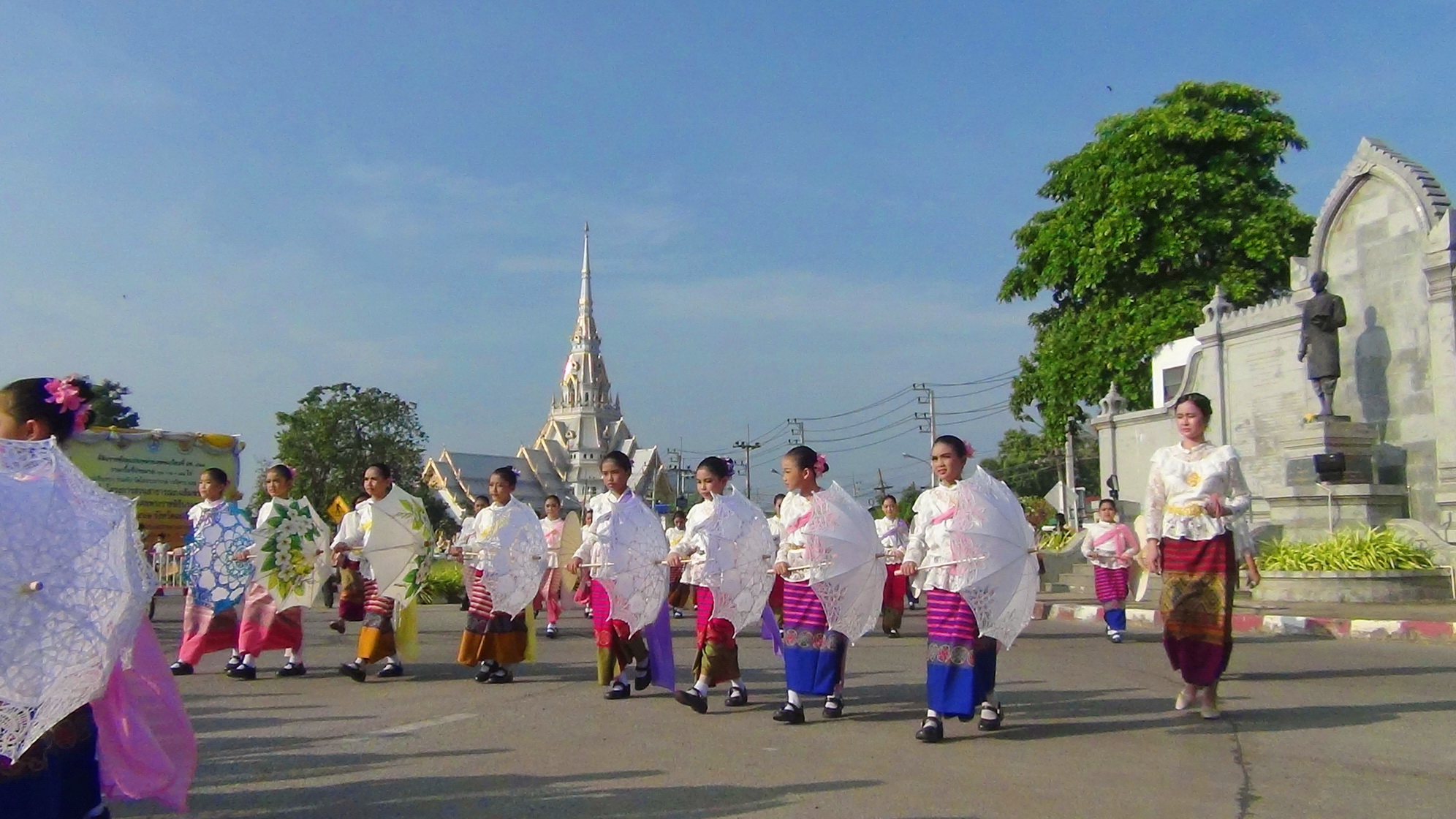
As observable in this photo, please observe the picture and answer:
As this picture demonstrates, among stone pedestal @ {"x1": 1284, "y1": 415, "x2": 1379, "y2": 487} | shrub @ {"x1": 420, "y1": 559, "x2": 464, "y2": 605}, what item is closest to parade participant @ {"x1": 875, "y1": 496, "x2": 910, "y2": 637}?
stone pedestal @ {"x1": 1284, "y1": 415, "x2": 1379, "y2": 487}

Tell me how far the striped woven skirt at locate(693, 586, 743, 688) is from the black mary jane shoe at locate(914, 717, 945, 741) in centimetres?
164

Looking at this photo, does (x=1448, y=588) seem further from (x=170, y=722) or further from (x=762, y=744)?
(x=170, y=722)

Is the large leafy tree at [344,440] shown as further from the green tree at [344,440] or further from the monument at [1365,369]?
the monument at [1365,369]

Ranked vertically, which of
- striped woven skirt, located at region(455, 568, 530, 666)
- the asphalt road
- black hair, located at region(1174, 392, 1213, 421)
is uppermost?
black hair, located at region(1174, 392, 1213, 421)

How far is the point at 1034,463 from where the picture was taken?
6334cm

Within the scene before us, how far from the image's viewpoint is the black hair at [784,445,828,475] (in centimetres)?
743

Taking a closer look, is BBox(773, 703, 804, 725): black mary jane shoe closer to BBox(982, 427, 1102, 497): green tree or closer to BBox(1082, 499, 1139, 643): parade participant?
BBox(1082, 499, 1139, 643): parade participant

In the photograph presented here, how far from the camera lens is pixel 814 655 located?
7.14m

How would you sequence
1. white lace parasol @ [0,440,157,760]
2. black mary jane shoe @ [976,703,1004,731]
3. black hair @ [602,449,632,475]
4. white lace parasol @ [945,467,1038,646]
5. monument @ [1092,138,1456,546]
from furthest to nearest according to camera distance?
monument @ [1092,138,1456,546] → black hair @ [602,449,632,475] → black mary jane shoe @ [976,703,1004,731] → white lace parasol @ [945,467,1038,646] → white lace parasol @ [0,440,157,760]

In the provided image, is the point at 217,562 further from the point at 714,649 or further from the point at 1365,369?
the point at 1365,369

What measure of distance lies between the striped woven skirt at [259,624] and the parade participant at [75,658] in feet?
19.4

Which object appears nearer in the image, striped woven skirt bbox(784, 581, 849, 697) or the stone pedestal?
striped woven skirt bbox(784, 581, 849, 697)

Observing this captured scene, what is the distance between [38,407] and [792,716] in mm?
4357

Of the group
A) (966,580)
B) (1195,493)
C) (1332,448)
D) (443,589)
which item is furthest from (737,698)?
(443,589)
